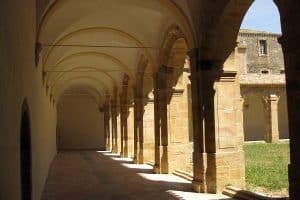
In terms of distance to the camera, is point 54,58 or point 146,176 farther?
point 54,58

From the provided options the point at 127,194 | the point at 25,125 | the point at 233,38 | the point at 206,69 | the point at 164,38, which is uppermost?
the point at 164,38

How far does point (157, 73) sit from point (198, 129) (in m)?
4.33

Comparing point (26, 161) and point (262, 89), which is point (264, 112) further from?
point (26, 161)

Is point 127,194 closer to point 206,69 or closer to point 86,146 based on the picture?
point 206,69

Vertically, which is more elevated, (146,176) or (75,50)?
(75,50)

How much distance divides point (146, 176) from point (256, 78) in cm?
1790

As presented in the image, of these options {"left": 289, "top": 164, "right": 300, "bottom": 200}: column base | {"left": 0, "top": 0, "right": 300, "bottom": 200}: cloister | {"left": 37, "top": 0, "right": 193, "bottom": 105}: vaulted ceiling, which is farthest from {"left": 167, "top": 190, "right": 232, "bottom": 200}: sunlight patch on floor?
{"left": 37, "top": 0, "right": 193, "bottom": 105}: vaulted ceiling

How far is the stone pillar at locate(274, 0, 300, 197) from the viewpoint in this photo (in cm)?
585

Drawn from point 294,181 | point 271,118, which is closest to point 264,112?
point 271,118

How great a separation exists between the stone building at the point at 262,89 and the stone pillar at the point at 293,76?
2078 cm

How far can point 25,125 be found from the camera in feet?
19.2

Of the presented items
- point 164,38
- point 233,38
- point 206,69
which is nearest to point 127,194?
point 206,69

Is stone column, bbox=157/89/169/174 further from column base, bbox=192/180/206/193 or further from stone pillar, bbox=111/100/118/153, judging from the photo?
stone pillar, bbox=111/100/118/153

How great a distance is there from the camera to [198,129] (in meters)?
10.0
